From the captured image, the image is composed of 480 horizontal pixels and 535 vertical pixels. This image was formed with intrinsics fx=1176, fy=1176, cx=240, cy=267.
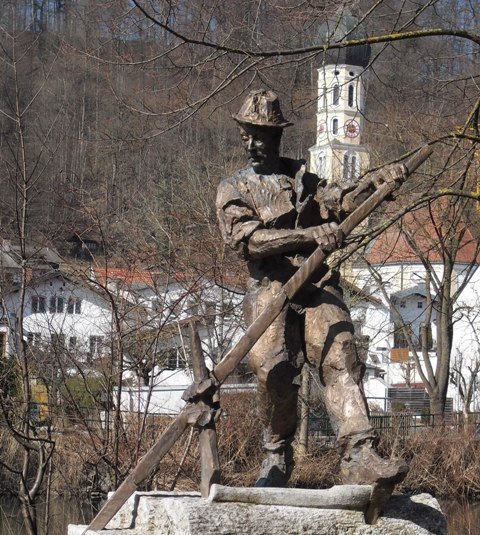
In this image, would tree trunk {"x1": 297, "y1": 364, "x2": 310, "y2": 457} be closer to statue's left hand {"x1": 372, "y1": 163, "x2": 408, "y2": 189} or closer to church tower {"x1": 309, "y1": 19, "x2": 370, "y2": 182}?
church tower {"x1": 309, "y1": 19, "x2": 370, "y2": 182}

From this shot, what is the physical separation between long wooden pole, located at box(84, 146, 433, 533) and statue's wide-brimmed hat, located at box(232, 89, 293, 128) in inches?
28.6

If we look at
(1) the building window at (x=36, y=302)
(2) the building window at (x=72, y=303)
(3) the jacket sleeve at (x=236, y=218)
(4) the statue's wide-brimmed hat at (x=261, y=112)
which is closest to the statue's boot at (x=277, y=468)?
(3) the jacket sleeve at (x=236, y=218)

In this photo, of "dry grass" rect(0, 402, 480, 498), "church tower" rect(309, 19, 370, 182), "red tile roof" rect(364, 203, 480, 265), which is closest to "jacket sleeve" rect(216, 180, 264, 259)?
"church tower" rect(309, 19, 370, 182)

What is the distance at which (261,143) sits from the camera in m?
7.13

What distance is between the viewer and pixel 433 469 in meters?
18.7

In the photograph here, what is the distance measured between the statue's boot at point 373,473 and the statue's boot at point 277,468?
2.20ft

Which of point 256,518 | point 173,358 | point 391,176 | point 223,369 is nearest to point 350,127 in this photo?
point 391,176

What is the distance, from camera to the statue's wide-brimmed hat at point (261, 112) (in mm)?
7004

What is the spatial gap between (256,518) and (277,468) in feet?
3.88

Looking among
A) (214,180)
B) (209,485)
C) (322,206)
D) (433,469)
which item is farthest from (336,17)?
(214,180)

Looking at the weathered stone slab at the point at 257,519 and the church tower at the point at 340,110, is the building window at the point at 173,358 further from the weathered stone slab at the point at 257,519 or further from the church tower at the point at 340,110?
the weathered stone slab at the point at 257,519

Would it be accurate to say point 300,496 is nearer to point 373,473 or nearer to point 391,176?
point 373,473

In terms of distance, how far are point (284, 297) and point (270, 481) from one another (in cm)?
119

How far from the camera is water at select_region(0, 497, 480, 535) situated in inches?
592
